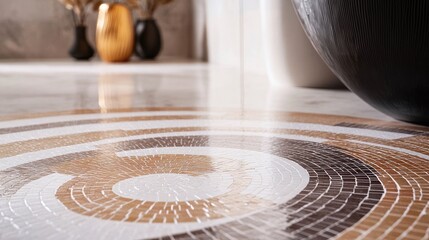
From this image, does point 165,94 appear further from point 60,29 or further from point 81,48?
point 60,29

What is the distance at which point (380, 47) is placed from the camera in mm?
1294

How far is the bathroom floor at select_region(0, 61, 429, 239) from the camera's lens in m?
0.74

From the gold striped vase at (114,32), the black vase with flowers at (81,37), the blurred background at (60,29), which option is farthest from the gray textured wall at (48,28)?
the gold striped vase at (114,32)

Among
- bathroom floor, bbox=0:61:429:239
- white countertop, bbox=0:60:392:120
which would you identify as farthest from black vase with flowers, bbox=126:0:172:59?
bathroom floor, bbox=0:61:429:239

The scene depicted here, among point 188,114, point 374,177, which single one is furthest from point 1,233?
point 188,114

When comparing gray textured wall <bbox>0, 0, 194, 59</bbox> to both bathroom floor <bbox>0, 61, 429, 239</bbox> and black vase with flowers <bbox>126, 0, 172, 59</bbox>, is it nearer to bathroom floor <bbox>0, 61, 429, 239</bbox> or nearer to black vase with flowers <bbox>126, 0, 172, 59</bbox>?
black vase with flowers <bbox>126, 0, 172, 59</bbox>

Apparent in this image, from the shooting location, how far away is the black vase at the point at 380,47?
122 centimetres

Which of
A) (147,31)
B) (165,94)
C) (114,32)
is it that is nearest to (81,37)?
(114,32)

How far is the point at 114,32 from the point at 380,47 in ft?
12.4

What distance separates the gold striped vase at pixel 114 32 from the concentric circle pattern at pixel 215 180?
3333mm

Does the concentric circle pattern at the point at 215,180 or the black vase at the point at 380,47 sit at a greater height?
the black vase at the point at 380,47

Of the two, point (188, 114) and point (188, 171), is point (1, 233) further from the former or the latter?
point (188, 114)

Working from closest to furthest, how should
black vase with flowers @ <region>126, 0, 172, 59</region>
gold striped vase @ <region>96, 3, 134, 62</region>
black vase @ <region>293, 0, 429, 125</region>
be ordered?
black vase @ <region>293, 0, 429, 125</region>, gold striped vase @ <region>96, 3, 134, 62</region>, black vase with flowers @ <region>126, 0, 172, 59</region>

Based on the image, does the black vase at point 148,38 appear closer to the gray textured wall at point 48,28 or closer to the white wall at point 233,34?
the white wall at point 233,34
